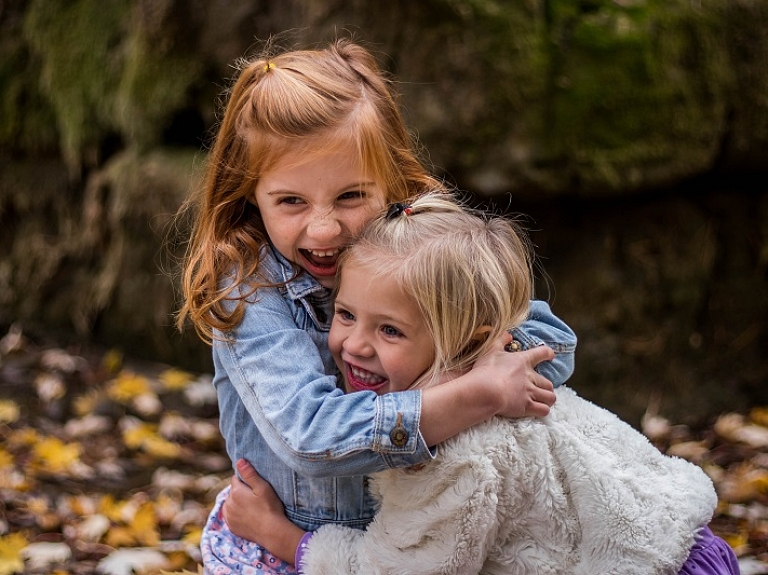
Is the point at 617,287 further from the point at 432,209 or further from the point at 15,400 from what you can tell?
the point at 15,400

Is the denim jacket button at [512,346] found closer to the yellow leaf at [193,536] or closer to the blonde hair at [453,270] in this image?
the blonde hair at [453,270]

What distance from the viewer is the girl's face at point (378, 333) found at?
202cm

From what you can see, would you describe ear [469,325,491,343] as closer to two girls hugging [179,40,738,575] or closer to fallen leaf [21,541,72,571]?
two girls hugging [179,40,738,575]

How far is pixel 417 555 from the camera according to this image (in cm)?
198

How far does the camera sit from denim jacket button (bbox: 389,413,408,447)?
1925 millimetres

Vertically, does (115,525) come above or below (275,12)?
below

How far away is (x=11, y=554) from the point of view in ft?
10.3

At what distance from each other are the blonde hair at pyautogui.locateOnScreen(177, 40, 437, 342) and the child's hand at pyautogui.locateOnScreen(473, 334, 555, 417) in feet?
1.66

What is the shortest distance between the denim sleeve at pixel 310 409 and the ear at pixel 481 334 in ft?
0.65

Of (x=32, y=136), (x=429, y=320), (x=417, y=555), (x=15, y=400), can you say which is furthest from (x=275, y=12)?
(x=417, y=555)

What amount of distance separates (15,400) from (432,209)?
309 cm

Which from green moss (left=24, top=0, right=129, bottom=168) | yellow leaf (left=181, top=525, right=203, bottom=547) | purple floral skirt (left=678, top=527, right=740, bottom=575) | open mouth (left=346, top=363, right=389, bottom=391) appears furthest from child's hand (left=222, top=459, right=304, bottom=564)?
green moss (left=24, top=0, right=129, bottom=168)

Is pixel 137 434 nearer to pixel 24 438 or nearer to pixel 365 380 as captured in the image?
pixel 24 438

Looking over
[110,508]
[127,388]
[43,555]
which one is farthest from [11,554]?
[127,388]
